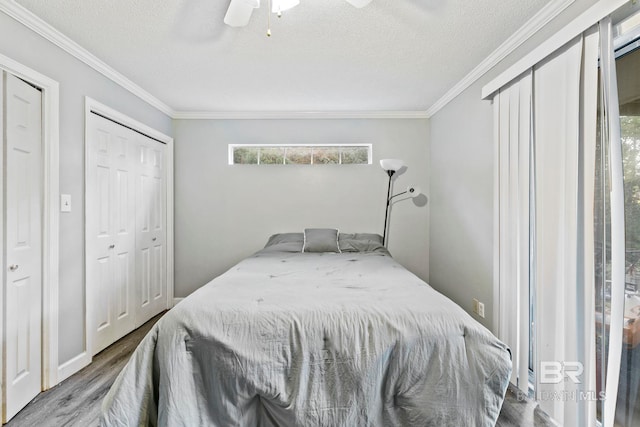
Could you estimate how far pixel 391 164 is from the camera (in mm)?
3418

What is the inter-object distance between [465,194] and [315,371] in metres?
2.14

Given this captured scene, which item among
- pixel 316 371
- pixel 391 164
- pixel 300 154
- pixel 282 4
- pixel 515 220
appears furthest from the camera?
pixel 300 154

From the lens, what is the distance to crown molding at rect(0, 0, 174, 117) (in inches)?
71.3

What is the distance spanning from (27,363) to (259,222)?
2.28 metres

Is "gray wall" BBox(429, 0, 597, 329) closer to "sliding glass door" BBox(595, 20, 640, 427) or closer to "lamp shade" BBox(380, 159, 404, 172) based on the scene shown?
"lamp shade" BBox(380, 159, 404, 172)

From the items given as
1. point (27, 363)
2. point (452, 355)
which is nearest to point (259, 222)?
point (27, 363)

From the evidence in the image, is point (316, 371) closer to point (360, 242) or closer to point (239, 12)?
point (239, 12)

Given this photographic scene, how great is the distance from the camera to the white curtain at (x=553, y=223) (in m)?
1.50

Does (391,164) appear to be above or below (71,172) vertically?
above

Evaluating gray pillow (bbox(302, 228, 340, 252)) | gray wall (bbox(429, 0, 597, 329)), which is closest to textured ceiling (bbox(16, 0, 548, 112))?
gray wall (bbox(429, 0, 597, 329))

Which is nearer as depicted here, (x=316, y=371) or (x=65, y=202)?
(x=316, y=371)

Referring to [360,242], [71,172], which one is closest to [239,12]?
[71,172]

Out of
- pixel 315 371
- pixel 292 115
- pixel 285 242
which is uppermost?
pixel 292 115

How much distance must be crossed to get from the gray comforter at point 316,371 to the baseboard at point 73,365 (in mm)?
1112
